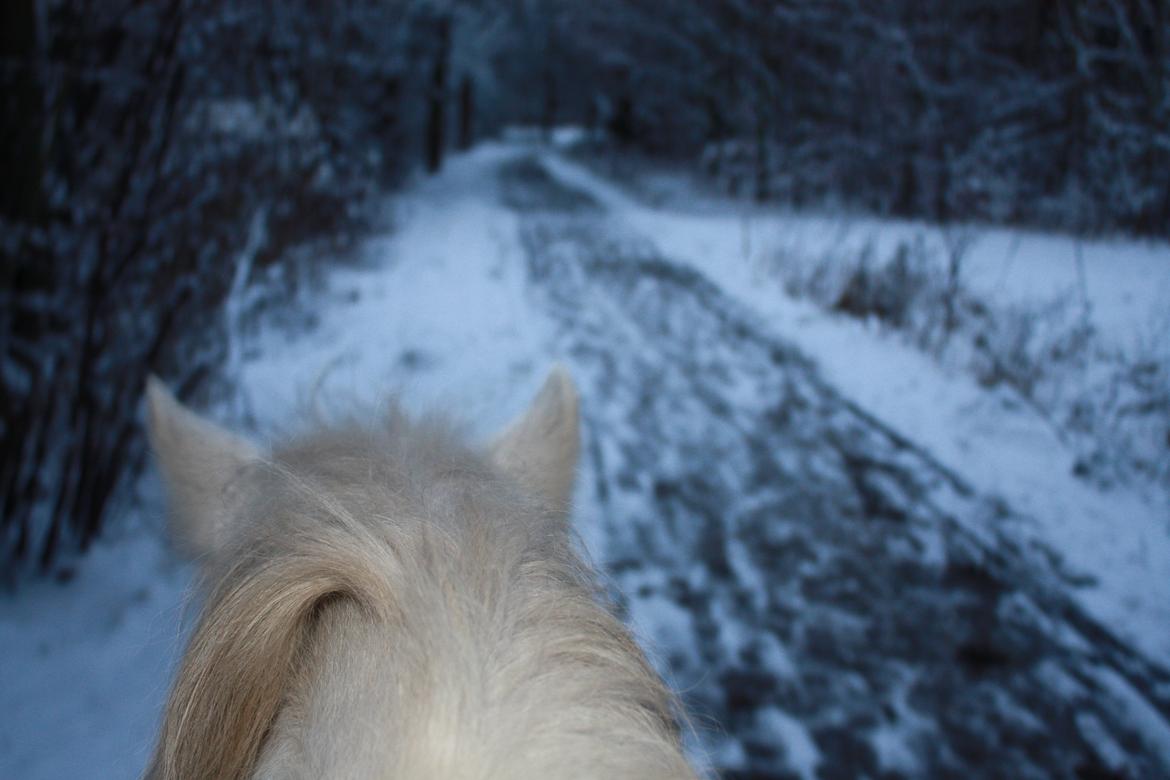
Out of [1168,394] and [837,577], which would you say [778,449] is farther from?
[1168,394]

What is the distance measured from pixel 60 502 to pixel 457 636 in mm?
2911

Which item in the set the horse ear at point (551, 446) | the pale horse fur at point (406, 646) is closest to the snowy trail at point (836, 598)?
the horse ear at point (551, 446)

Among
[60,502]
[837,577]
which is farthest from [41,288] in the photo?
[837,577]

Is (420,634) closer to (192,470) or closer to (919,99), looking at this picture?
(192,470)

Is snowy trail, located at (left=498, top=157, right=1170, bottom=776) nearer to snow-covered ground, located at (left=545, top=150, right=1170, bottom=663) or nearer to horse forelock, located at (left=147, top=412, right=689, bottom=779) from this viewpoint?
snow-covered ground, located at (left=545, top=150, right=1170, bottom=663)

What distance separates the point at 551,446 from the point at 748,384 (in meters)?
4.52

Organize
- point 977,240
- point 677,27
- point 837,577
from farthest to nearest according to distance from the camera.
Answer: point 677,27, point 977,240, point 837,577

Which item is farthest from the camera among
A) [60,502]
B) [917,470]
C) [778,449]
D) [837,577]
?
[778,449]

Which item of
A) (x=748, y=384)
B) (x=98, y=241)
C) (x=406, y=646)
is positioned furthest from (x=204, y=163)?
(x=748, y=384)

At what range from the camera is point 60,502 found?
2602 millimetres

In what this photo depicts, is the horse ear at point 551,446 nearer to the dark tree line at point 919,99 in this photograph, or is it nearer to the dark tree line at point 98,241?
the dark tree line at point 98,241

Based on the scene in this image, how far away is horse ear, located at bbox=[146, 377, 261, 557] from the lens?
45.5 inches

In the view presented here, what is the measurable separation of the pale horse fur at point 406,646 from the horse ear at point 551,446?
27 centimetres

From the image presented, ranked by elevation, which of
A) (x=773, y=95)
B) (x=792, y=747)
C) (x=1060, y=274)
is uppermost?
(x=773, y=95)
